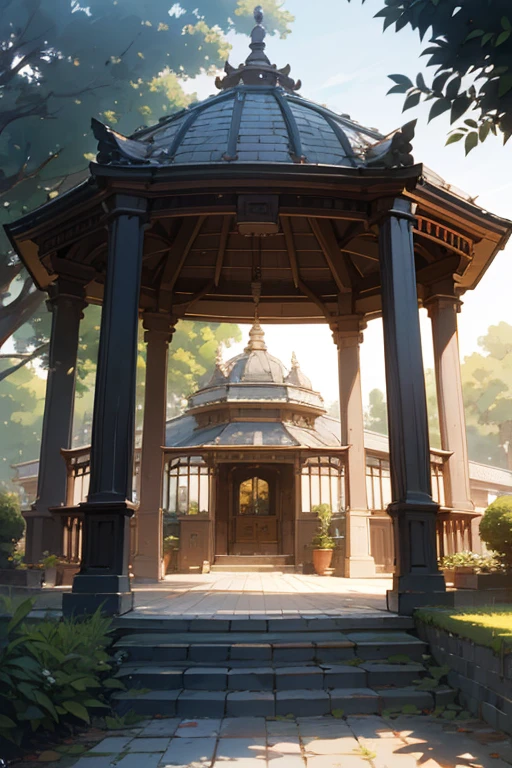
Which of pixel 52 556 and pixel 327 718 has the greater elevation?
pixel 52 556

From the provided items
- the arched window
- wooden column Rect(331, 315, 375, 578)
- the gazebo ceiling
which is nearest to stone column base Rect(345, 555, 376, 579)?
wooden column Rect(331, 315, 375, 578)

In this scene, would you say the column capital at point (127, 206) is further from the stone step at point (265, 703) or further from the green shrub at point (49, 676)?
the stone step at point (265, 703)

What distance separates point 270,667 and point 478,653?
1.70 m

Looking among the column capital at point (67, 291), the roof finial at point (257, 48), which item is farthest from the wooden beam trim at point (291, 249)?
the roof finial at point (257, 48)

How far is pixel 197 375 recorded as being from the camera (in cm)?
3409

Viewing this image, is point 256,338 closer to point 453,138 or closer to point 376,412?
point 453,138

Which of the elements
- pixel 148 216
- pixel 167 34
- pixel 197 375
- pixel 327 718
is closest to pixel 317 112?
pixel 148 216

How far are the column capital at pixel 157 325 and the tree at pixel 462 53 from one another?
8.46m

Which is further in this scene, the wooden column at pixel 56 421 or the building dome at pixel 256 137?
the wooden column at pixel 56 421

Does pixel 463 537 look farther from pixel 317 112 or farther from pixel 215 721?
pixel 317 112

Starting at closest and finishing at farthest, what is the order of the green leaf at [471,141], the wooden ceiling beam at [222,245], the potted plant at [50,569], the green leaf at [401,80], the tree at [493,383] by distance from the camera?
the green leaf at [401,80] → the green leaf at [471,141] → the potted plant at [50,569] → the wooden ceiling beam at [222,245] → the tree at [493,383]

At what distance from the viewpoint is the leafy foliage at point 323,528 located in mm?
15469

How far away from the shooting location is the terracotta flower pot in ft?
50.1

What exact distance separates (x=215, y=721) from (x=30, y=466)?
32.1 m
